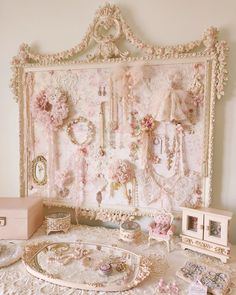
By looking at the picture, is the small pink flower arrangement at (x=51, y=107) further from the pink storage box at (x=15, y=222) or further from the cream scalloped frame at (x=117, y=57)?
the pink storage box at (x=15, y=222)

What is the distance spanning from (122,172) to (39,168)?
525 mm

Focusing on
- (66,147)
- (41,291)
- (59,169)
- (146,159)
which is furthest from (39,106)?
(41,291)

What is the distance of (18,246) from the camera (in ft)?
4.51

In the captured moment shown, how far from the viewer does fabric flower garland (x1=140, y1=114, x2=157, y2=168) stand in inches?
57.4

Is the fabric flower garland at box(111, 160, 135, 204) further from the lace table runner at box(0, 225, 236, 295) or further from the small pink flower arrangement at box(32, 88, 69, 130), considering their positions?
the small pink flower arrangement at box(32, 88, 69, 130)

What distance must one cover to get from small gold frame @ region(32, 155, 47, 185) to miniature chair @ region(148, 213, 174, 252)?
69 cm

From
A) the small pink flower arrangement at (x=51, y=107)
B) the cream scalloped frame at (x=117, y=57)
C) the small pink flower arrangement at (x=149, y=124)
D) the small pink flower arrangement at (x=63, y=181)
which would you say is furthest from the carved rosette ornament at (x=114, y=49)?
the small pink flower arrangement at (x=63, y=181)

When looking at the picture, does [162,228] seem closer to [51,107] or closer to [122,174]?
[122,174]

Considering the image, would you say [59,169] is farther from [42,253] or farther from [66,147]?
[42,253]

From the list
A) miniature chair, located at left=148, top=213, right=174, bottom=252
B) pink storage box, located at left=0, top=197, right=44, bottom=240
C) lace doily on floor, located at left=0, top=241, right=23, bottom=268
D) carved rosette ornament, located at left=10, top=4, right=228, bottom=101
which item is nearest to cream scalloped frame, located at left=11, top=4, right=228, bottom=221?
carved rosette ornament, located at left=10, top=4, right=228, bottom=101

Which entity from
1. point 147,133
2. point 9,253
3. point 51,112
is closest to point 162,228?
point 147,133

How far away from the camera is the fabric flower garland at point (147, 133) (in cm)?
146

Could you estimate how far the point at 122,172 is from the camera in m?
1.49

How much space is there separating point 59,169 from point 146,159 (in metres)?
0.52
